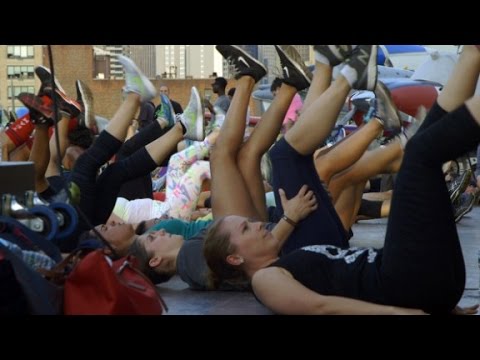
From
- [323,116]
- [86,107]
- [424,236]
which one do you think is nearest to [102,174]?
[86,107]

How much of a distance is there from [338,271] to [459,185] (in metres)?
5.91

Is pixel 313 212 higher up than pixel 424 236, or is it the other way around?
pixel 424 236

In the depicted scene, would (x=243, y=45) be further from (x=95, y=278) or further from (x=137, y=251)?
(x=95, y=278)

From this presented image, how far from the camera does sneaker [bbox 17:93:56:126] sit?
6383 mm

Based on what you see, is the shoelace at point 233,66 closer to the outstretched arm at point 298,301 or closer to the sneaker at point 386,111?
the sneaker at point 386,111

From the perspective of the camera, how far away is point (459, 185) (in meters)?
9.86

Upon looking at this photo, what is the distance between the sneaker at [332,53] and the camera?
195 inches

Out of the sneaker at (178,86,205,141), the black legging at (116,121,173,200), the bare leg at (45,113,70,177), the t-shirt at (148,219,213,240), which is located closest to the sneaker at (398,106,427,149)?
the t-shirt at (148,219,213,240)

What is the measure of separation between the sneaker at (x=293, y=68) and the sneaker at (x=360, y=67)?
2.31ft

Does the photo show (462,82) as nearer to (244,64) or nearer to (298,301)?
(298,301)

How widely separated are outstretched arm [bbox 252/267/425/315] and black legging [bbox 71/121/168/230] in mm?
2538

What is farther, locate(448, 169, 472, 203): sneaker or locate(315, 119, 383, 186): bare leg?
locate(448, 169, 472, 203): sneaker

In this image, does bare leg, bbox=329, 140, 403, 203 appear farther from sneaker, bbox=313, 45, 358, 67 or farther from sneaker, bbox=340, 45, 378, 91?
sneaker, bbox=340, 45, 378, 91
